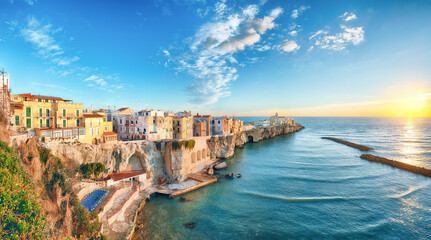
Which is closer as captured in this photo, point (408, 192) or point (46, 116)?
point (46, 116)

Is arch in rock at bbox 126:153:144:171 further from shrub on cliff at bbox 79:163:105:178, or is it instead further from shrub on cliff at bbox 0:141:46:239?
shrub on cliff at bbox 0:141:46:239

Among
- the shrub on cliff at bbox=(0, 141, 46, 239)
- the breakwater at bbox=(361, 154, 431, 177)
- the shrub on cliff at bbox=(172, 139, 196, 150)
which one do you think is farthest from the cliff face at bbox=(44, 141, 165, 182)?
the breakwater at bbox=(361, 154, 431, 177)

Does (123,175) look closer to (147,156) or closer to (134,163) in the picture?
(134,163)

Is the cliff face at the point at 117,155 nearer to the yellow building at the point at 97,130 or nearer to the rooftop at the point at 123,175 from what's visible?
the rooftop at the point at 123,175

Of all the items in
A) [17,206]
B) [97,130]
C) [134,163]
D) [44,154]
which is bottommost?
[134,163]

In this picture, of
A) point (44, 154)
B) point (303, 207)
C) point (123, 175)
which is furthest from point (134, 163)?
point (303, 207)

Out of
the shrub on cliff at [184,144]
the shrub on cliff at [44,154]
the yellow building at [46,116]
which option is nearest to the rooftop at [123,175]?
the shrub on cliff at [184,144]

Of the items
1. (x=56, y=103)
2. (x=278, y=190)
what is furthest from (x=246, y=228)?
(x=56, y=103)

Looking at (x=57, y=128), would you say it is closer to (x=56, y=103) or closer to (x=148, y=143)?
(x=56, y=103)
